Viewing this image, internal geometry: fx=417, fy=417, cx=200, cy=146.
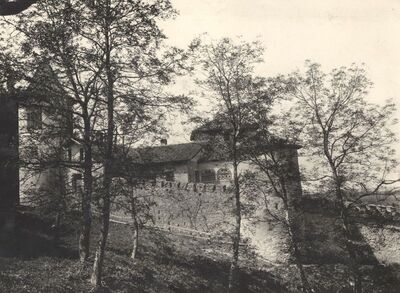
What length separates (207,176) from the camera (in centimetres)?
4159

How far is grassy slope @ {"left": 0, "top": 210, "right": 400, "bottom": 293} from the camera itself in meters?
15.2

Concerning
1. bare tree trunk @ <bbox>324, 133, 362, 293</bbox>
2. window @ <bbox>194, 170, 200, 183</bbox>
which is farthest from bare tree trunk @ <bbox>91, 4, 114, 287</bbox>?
window @ <bbox>194, 170, 200, 183</bbox>

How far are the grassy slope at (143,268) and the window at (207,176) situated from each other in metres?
14.6

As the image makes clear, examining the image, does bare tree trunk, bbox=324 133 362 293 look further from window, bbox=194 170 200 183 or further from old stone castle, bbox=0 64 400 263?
window, bbox=194 170 200 183

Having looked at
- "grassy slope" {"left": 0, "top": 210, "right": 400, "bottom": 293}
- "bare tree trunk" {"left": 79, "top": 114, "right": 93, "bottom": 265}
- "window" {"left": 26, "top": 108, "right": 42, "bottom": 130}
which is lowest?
"grassy slope" {"left": 0, "top": 210, "right": 400, "bottom": 293}

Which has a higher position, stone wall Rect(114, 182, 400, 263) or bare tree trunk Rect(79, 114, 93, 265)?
bare tree trunk Rect(79, 114, 93, 265)

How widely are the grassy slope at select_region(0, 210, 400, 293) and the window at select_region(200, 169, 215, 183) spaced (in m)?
14.6

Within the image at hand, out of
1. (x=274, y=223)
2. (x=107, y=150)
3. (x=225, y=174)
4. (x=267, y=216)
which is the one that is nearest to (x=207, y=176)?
(x=267, y=216)

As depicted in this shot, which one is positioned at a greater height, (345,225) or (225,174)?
(225,174)

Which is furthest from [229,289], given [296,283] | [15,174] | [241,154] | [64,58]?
[64,58]

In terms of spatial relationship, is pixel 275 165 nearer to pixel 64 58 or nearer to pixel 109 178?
pixel 109 178

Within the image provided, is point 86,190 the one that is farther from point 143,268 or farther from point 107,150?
point 143,268

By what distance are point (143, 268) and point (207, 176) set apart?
22473 millimetres

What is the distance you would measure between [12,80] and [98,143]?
12.4ft
